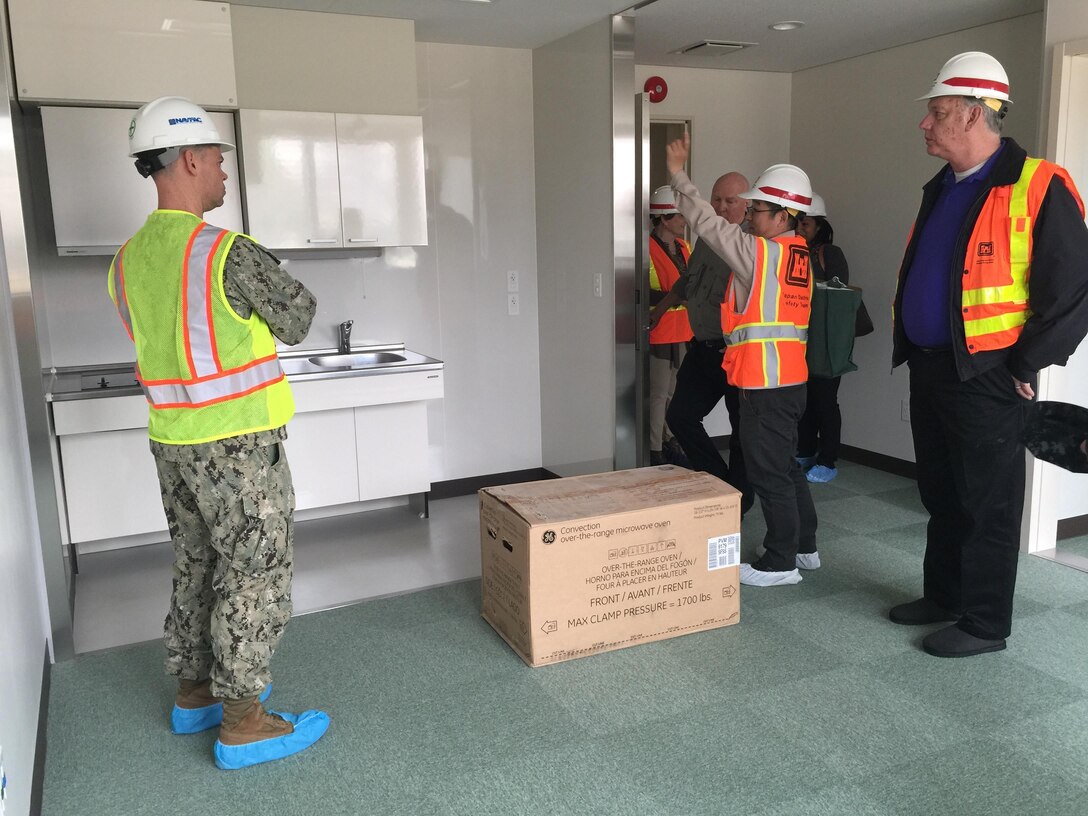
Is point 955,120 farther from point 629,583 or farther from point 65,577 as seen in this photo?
point 65,577

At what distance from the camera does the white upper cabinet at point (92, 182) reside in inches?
143

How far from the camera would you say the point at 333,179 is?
4.16m

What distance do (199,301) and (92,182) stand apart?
192 cm

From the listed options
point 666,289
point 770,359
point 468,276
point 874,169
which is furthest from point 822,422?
point 468,276

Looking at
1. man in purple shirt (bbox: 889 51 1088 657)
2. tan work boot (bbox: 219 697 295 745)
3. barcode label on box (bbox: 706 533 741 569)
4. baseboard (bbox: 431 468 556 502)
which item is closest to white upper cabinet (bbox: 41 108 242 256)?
baseboard (bbox: 431 468 556 502)

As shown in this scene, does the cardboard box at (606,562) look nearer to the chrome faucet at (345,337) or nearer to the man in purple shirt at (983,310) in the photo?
the man in purple shirt at (983,310)

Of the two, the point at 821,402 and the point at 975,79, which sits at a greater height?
the point at 975,79

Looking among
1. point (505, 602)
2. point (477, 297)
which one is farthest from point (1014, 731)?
point (477, 297)

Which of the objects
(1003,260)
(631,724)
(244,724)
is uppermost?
(1003,260)

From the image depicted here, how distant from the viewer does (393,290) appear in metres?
4.80

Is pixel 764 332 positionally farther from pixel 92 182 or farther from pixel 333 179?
pixel 92 182

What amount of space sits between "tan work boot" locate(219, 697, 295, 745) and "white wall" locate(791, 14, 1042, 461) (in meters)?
4.10

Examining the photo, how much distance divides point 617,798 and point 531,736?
37 cm

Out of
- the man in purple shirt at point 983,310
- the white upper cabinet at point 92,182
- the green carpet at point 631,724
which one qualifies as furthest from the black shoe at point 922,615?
the white upper cabinet at point 92,182
